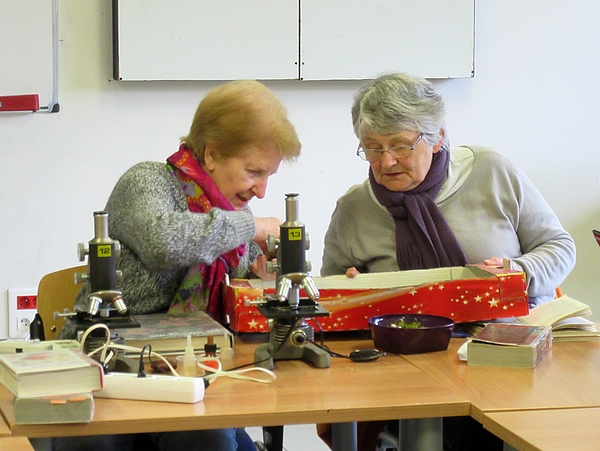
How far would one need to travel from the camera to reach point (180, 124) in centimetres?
304

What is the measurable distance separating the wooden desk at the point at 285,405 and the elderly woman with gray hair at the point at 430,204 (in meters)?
0.70

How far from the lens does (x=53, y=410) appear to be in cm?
122

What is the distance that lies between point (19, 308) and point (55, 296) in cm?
97

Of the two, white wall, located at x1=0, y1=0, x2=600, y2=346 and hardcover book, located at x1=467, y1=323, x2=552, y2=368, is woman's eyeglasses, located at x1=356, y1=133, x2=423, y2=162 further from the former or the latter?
white wall, located at x1=0, y1=0, x2=600, y2=346

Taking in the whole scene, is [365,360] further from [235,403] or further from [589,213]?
[589,213]

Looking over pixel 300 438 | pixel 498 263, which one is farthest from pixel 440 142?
pixel 300 438

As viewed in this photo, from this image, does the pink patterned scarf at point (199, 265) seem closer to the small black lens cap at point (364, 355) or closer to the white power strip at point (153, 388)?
the small black lens cap at point (364, 355)

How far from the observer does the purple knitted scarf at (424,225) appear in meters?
2.12

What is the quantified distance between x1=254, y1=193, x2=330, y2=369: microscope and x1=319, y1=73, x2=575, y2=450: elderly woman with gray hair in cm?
59

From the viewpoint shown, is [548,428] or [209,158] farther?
[209,158]

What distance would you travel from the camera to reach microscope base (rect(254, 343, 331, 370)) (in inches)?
60.7

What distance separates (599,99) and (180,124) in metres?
1.61

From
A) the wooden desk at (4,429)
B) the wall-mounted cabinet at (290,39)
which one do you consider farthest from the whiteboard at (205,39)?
the wooden desk at (4,429)

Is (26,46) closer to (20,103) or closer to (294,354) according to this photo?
(20,103)
